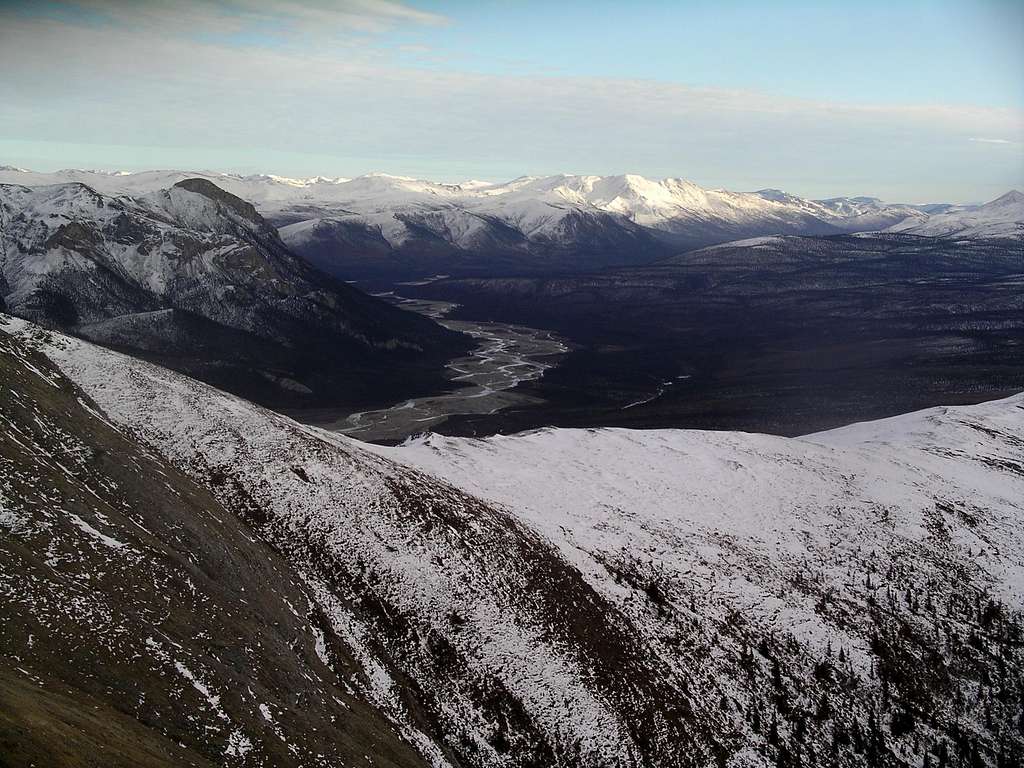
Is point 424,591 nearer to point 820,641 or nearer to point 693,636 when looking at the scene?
point 693,636

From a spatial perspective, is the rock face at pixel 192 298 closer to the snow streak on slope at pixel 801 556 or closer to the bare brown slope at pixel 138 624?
the snow streak on slope at pixel 801 556

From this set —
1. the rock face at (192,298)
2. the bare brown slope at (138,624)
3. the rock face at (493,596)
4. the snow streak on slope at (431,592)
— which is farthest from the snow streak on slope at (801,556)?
the rock face at (192,298)

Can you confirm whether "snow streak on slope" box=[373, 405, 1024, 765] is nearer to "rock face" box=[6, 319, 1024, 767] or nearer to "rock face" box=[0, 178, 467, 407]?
"rock face" box=[6, 319, 1024, 767]

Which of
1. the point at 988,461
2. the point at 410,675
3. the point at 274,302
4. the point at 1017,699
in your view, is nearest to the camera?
the point at 410,675

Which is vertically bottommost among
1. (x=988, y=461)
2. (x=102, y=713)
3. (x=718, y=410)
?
(x=718, y=410)

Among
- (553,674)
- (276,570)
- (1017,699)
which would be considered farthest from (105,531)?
(1017,699)

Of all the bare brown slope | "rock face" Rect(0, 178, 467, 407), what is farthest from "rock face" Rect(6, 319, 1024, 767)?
"rock face" Rect(0, 178, 467, 407)

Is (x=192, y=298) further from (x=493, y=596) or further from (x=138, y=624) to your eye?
(x=138, y=624)
